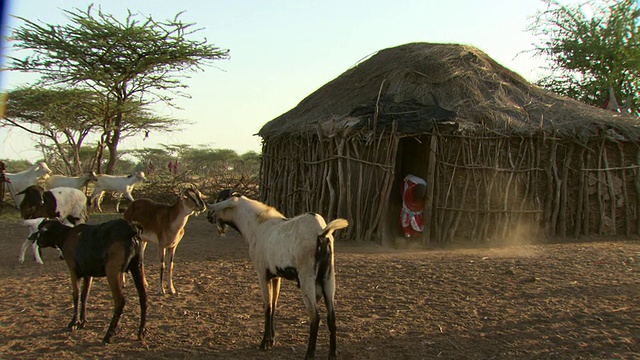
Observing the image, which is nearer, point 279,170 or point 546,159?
point 546,159

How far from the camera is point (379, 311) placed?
6055 mm

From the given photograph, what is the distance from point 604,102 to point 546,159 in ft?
38.1

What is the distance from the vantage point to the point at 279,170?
1289 centimetres

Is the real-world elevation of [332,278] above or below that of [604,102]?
below

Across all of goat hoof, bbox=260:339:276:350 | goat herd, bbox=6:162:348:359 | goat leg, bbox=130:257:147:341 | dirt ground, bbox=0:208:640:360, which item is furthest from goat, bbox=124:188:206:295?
goat hoof, bbox=260:339:276:350

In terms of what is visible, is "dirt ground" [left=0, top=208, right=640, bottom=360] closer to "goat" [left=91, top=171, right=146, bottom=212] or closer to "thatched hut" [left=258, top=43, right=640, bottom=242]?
"thatched hut" [left=258, top=43, right=640, bottom=242]

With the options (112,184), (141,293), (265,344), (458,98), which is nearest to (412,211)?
(458,98)

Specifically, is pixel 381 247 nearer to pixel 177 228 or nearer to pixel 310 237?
pixel 177 228

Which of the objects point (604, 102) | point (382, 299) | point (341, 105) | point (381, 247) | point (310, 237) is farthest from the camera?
point (604, 102)

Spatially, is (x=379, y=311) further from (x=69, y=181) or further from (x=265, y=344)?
(x=69, y=181)

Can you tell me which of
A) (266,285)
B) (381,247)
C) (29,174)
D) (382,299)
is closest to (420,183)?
(381,247)

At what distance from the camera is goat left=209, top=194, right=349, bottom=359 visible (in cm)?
448

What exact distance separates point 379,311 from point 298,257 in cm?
199

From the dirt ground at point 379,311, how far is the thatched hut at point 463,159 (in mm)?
1836
